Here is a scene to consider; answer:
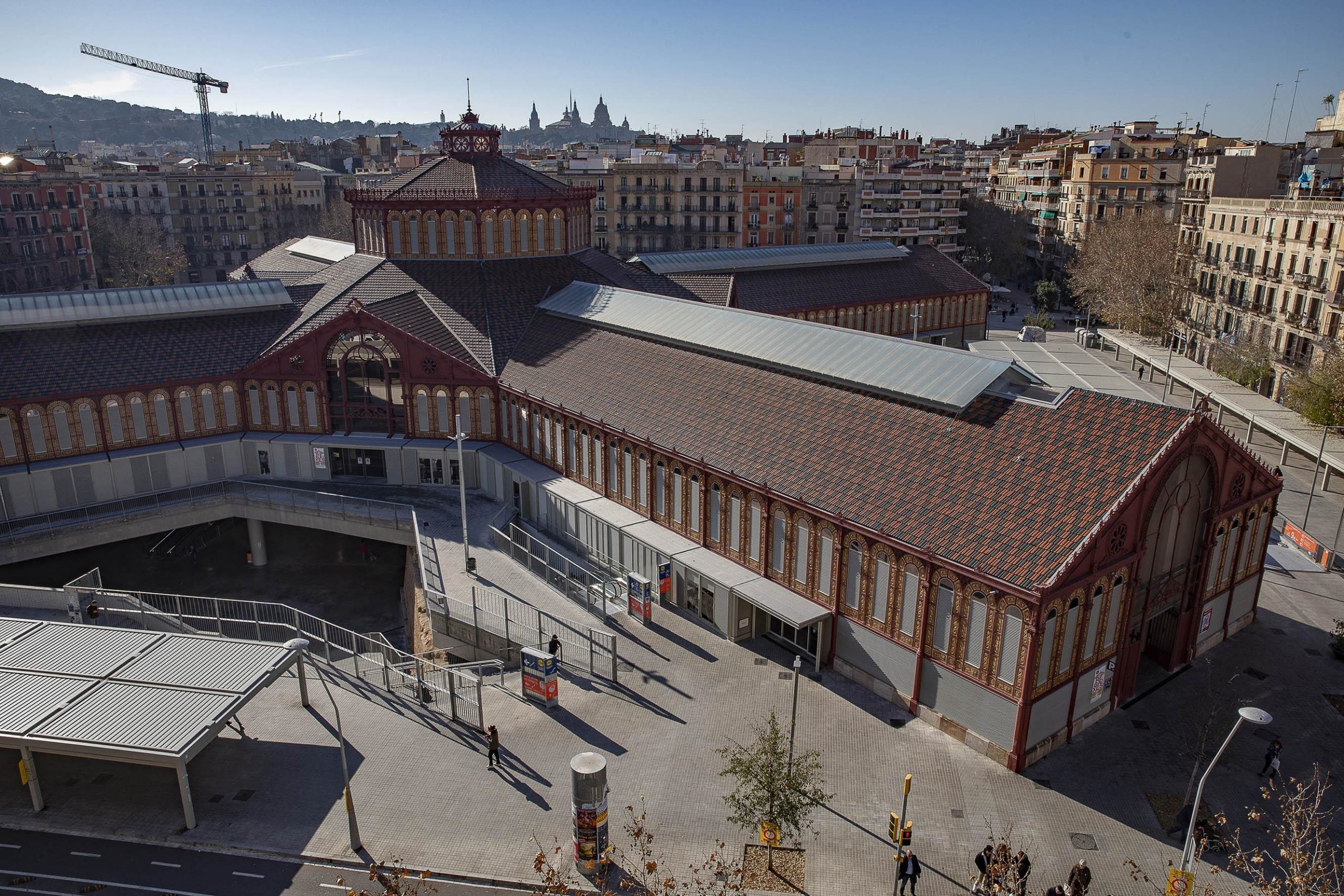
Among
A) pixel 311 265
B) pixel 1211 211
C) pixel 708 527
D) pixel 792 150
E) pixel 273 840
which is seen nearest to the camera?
pixel 273 840

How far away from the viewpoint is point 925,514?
29.6 m

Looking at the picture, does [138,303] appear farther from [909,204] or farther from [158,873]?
[909,204]

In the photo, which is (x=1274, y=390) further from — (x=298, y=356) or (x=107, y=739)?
(x=107, y=739)

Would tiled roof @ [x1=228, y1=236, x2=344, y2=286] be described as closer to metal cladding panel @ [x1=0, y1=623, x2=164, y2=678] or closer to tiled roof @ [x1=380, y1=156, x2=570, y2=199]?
tiled roof @ [x1=380, y1=156, x2=570, y2=199]

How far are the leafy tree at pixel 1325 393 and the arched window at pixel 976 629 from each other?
34.5 m

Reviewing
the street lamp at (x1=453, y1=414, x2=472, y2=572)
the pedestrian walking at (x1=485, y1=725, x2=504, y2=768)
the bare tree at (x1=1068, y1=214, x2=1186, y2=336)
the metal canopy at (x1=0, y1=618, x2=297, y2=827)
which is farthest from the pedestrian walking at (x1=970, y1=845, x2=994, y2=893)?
the bare tree at (x1=1068, y1=214, x2=1186, y2=336)

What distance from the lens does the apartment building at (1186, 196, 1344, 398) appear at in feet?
193

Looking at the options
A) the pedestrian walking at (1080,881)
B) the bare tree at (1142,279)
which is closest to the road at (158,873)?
the pedestrian walking at (1080,881)

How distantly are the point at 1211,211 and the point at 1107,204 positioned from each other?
35995 millimetres

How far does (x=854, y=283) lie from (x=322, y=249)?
4431cm

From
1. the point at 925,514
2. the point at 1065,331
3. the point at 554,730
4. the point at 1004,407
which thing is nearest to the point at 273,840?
the point at 554,730

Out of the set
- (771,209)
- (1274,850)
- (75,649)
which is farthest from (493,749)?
(771,209)

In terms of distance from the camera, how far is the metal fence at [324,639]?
104 feet

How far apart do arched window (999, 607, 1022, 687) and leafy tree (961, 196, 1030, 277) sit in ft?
356
